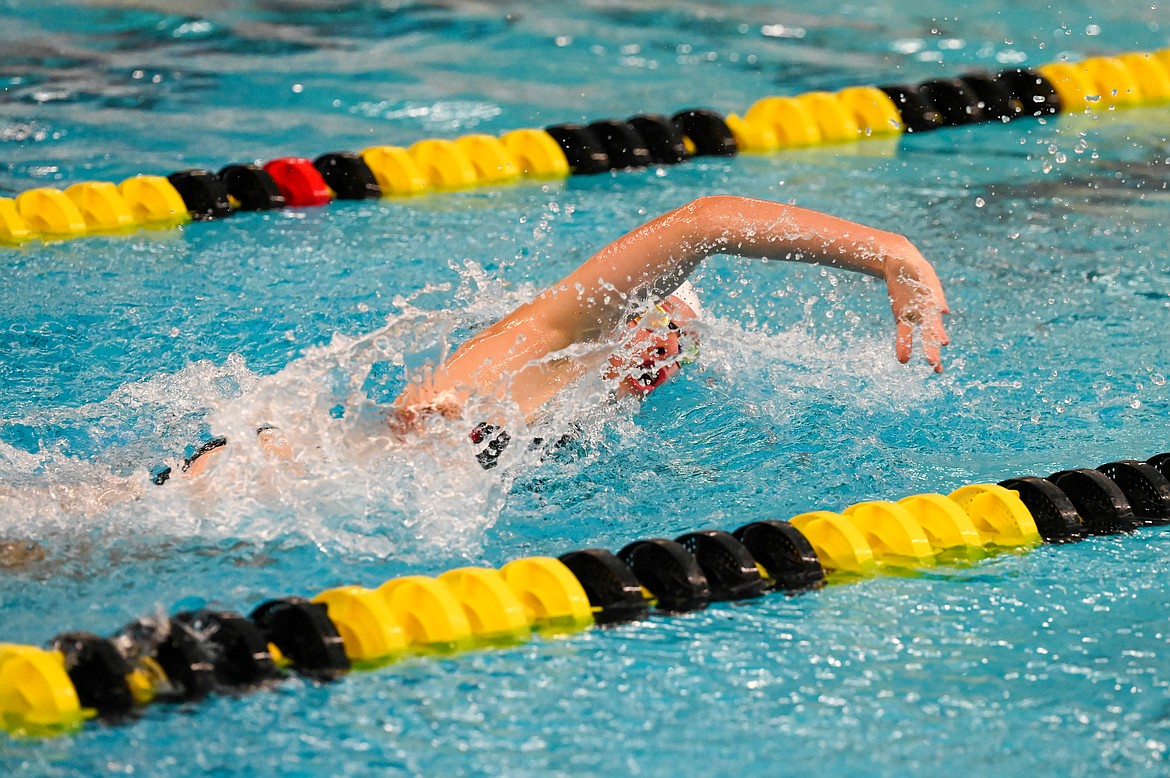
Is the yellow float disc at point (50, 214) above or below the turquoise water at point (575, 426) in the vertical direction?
above

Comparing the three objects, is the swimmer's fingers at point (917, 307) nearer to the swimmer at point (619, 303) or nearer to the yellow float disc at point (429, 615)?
the swimmer at point (619, 303)

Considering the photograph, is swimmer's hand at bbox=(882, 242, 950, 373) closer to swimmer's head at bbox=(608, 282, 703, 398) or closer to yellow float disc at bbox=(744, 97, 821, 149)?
swimmer's head at bbox=(608, 282, 703, 398)

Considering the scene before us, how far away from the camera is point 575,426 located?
9.86 feet

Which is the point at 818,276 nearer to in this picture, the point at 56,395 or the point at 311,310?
the point at 311,310

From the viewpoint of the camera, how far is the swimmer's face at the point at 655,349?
9.55 ft

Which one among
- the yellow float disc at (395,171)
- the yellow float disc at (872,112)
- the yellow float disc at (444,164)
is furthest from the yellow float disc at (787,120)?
the yellow float disc at (395,171)


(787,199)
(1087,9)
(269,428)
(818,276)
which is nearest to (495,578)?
(269,428)

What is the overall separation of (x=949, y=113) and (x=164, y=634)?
4537 millimetres

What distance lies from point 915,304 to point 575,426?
0.87 meters

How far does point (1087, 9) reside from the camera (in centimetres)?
805

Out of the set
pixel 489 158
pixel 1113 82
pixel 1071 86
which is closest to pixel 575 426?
pixel 489 158

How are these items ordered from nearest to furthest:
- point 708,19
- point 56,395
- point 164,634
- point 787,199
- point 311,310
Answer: point 164,634, point 56,395, point 311,310, point 787,199, point 708,19

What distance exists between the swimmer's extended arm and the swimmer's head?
0.55 ft

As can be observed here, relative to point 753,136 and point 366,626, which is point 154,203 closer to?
point 753,136
